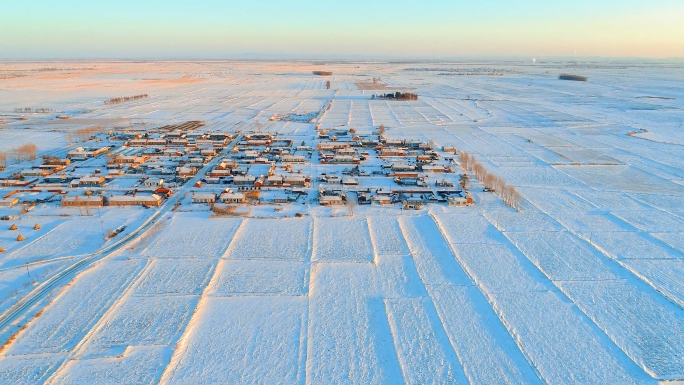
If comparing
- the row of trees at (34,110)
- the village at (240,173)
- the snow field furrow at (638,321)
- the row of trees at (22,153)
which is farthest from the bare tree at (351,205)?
the row of trees at (34,110)

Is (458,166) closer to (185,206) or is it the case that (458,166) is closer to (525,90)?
(185,206)

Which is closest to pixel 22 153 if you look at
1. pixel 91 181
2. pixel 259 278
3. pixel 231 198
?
pixel 91 181

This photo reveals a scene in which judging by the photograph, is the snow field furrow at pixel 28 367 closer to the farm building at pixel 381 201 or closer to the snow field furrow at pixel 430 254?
the snow field furrow at pixel 430 254

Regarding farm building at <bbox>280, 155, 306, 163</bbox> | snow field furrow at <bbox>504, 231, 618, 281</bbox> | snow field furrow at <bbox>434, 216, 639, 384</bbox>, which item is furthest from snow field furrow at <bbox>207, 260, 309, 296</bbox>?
farm building at <bbox>280, 155, 306, 163</bbox>

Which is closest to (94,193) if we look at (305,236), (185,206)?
(185,206)

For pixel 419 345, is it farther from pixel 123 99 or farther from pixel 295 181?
pixel 123 99
